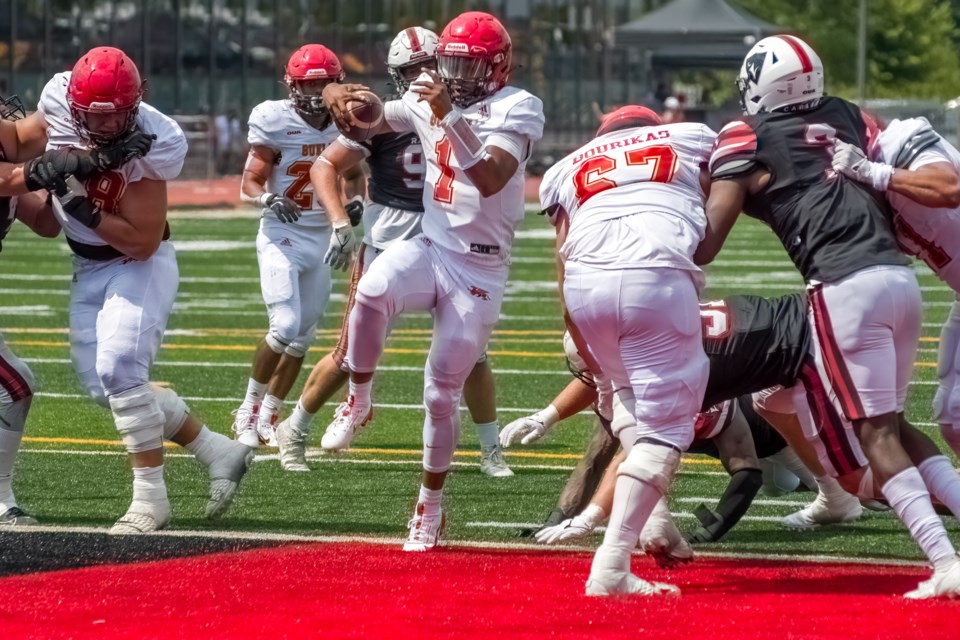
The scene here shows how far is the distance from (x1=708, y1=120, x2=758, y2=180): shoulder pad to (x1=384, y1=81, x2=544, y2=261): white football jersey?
36.4 inches

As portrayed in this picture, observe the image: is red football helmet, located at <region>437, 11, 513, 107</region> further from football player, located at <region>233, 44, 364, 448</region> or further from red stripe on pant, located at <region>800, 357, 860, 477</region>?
football player, located at <region>233, 44, 364, 448</region>

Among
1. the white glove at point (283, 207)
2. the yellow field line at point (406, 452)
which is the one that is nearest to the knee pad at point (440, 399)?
the yellow field line at point (406, 452)

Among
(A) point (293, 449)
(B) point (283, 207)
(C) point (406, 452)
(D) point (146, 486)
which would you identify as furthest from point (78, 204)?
(C) point (406, 452)

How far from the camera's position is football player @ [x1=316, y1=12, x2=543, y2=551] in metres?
6.18

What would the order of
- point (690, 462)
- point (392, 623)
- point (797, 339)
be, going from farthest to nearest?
point (690, 462) < point (797, 339) < point (392, 623)

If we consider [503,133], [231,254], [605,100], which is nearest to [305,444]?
[503,133]

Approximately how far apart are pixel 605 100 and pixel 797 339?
45027 millimetres

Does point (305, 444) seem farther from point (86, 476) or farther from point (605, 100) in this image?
point (605, 100)

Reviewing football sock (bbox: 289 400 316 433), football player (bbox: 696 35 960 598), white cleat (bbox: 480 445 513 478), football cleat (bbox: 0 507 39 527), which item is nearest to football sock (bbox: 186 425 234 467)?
football cleat (bbox: 0 507 39 527)

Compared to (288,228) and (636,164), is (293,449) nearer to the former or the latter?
(288,228)

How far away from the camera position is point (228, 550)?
614 cm

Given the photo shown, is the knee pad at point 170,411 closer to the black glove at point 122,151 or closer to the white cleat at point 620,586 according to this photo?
the black glove at point 122,151

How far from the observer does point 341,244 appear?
720cm

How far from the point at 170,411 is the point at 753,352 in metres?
2.29
